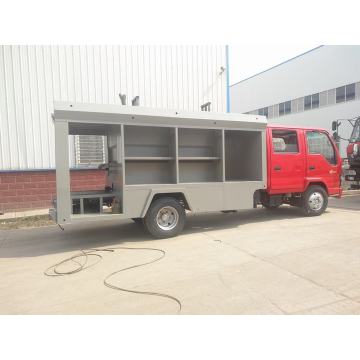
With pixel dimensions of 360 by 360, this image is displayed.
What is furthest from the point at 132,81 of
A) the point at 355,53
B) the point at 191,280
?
the point at 355,53

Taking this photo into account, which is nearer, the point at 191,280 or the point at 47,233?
the point at 191,280

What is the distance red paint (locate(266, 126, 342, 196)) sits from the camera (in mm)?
7465

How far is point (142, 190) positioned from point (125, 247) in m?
1.13

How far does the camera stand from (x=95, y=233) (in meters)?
7.27

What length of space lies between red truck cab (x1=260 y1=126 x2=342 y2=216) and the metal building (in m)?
16.7

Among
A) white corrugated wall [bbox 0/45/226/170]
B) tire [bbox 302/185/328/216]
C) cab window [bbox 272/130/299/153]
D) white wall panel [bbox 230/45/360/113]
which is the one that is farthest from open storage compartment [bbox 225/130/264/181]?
white wall panel [bbox 230/45/360/113]

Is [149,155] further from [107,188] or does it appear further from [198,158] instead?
[107,188]

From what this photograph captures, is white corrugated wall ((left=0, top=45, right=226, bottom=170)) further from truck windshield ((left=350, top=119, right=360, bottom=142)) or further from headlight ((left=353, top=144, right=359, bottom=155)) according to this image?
headlight ((left=353, top=144, right=359, bottom=155))

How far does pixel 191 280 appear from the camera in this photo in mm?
4098

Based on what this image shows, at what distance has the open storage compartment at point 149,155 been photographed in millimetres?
6305

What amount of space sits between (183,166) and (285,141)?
2840 millimetres

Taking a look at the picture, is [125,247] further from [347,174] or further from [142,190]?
[347,174]

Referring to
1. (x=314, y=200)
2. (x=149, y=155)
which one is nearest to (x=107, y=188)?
(x=149, y=155)

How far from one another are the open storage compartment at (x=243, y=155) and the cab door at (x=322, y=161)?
1.58m
